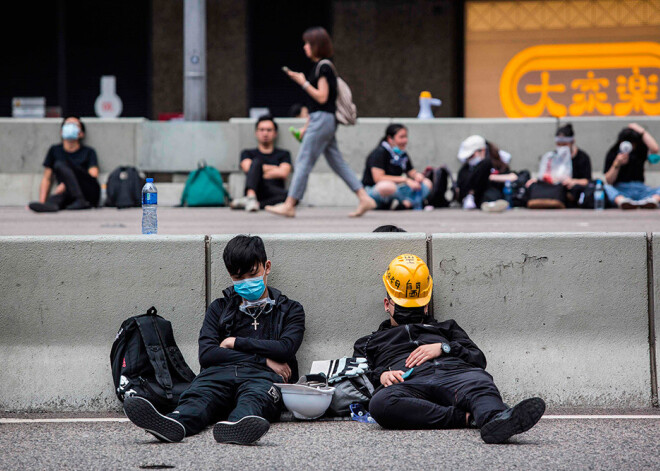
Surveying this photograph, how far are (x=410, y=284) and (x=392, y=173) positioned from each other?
708cm

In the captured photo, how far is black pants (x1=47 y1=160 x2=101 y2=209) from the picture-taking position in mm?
12703

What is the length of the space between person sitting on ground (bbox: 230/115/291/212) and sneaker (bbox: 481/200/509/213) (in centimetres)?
255

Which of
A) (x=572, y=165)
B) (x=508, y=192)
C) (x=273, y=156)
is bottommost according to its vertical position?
(x=508, y=192)

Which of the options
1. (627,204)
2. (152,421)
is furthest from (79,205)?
(152,421)

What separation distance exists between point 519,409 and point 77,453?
2.16 meters

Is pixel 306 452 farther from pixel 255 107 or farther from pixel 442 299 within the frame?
pixel 255 107

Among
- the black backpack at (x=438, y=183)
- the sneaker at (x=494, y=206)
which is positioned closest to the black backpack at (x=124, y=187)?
the black backpack at (x=438, y=183)

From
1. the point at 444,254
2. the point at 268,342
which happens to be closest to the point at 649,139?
the point at 444,254

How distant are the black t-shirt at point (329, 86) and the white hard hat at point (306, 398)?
537 cm

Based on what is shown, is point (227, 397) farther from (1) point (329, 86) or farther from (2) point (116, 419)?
(1) point (329, 86)

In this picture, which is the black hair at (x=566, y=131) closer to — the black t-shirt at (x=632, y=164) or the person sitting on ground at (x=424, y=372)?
the black t-shirt at (x=632, y=164)

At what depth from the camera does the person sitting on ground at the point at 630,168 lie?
1295cm

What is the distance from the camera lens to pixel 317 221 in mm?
10969

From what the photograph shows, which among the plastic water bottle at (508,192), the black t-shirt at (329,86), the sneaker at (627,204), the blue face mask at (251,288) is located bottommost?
the blue face mask at (251,288)
